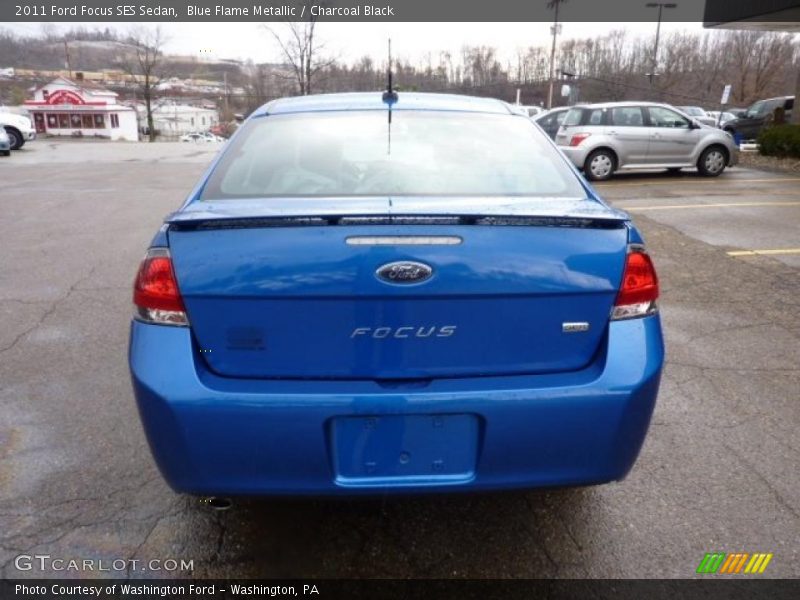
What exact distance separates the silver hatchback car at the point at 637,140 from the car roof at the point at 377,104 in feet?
33.5

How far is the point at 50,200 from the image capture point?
10375 millimetres

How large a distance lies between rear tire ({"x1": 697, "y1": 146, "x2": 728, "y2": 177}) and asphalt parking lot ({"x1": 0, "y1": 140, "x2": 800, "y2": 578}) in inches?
353

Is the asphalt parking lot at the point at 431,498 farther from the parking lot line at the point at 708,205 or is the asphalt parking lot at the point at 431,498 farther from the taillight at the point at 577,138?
the taillight at the point at 577,138

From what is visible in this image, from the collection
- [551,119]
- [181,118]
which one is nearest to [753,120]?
[551,119]

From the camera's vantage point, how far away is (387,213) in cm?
189

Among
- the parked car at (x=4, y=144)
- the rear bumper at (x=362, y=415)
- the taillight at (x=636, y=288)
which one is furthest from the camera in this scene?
the parked car at (x=4, y=144)

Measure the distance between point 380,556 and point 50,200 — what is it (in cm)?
1037

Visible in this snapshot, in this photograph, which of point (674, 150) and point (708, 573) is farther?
point (674, 150)

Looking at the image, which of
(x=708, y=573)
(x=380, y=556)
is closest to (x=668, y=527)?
(x=708, y=573)

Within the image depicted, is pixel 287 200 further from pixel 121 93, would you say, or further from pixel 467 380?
pixel 121 93

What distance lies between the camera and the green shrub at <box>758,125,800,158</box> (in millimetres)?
15078

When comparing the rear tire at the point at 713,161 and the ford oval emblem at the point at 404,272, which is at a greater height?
the ford oval emblem at the point at 404,272

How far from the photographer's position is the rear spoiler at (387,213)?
6.17 ft

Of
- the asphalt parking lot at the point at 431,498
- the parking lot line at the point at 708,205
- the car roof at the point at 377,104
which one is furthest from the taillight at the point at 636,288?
the parking lot line at the point at 708,205
